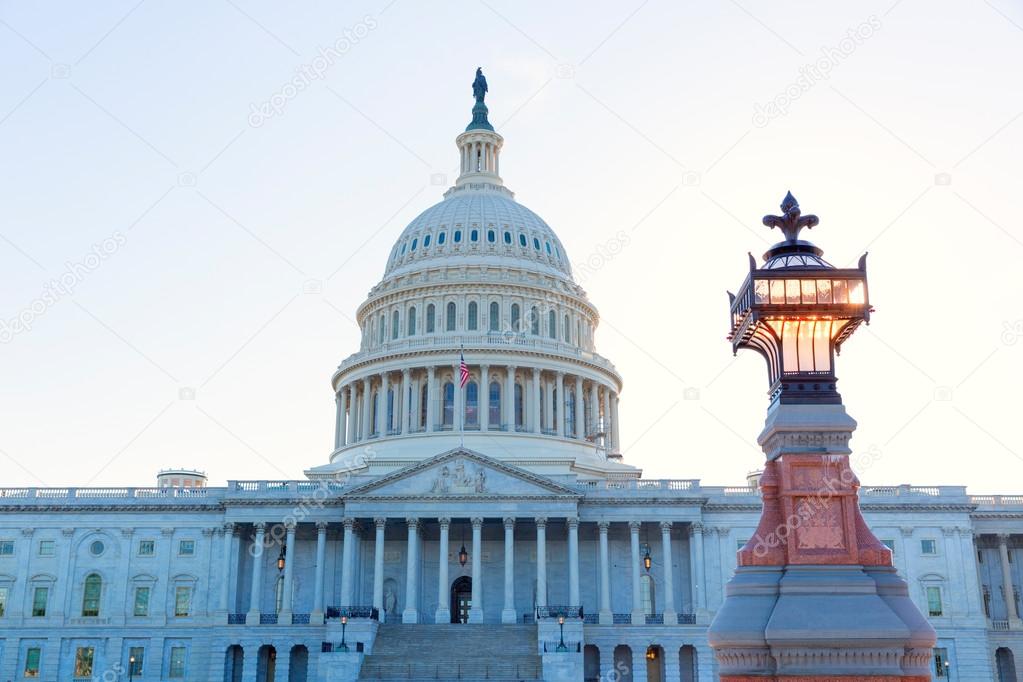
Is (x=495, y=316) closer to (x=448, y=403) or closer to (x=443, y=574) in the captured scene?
(x=448, y=403)

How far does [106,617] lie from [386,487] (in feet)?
75.3

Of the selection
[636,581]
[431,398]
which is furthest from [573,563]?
[431,398]

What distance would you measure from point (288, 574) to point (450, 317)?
3166 centimetres

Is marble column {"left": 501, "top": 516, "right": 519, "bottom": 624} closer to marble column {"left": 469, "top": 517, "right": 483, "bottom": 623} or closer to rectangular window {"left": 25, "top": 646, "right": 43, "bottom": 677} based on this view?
marble column {"left": 469, "top": 517, "right": 483, "bottom": 623}

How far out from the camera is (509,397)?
96562 millimetres

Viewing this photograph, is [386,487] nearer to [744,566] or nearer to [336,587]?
[336,587]

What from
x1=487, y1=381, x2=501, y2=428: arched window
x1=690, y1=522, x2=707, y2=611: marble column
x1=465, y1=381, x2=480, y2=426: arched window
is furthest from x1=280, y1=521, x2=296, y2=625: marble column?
x1=690, y1=522, x2=707, y2=611: marble column

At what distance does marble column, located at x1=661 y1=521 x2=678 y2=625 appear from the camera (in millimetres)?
78000

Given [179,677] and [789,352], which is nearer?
[789,352]

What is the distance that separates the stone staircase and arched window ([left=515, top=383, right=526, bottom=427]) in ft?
87.3

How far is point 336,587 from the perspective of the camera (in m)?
80.9

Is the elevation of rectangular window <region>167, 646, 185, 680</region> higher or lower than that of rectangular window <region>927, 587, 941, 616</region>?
lower

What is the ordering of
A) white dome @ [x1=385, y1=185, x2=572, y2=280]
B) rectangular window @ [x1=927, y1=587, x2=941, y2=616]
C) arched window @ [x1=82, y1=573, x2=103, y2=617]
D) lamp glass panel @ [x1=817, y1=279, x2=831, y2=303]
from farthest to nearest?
white dome @ [x1=385, y1=185, x2=572, y2=280], arched window @ [x1=82, y1=573, x2=103, y2=617], rectangular window @ [x1=927, y1=587, x2=941, y2=616], lamp glass panel @ [x1=817, y1=279, x2=831, y2=303]

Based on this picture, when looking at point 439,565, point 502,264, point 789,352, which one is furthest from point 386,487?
point 789,352
